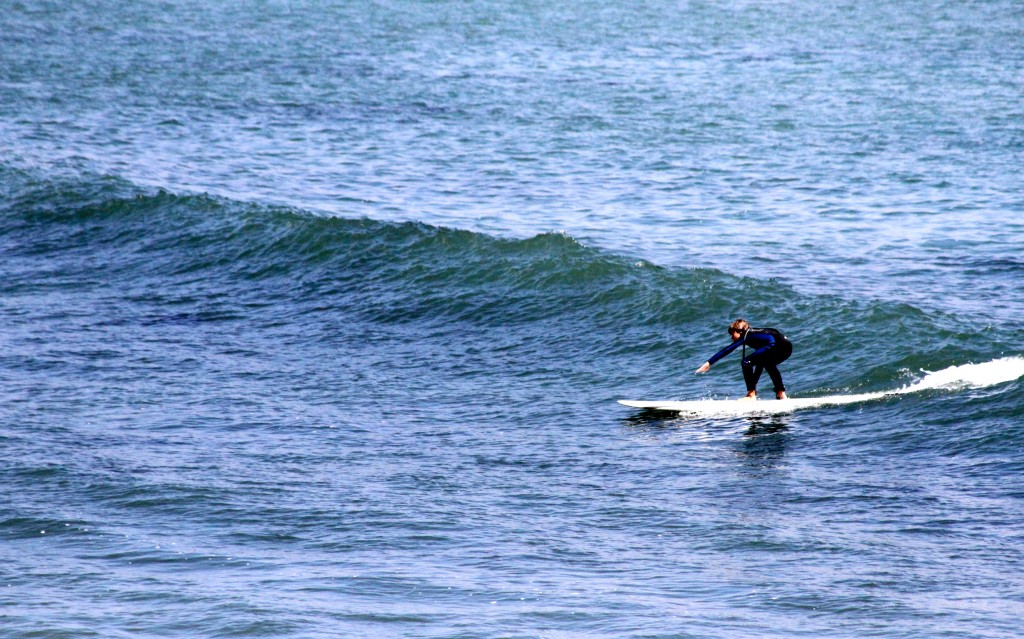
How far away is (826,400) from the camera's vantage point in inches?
880

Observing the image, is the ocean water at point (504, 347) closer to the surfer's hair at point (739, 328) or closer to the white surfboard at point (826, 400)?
the white surfboard at point (826, 400)

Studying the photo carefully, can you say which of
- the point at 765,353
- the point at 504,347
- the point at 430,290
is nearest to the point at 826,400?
the point at 765,353

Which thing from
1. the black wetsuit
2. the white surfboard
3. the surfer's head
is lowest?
the white surfboard

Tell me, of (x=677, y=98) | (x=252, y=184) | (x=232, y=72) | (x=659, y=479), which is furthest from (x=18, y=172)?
(x=659, y=479)

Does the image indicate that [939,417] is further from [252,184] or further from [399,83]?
[399,83]

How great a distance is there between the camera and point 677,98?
51812 mm

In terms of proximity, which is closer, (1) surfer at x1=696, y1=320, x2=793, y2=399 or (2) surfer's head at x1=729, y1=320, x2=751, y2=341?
(2) surfer's head at x1=729, y1=320, x2=751, y2=341

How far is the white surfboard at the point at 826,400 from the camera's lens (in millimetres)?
22078

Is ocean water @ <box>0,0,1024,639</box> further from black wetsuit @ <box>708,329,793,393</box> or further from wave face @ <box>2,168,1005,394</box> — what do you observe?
black wetsuit @ <box>708,329,793,393</box>

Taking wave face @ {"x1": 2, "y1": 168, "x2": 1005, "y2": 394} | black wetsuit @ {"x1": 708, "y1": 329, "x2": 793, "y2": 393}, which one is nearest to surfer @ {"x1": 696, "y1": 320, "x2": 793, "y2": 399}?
black wetsuit @ {"x1": 708, "y1": 329, "x2": 793, "y2": 393}

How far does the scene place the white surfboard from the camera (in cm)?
2208

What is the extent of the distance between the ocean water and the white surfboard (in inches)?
4.1

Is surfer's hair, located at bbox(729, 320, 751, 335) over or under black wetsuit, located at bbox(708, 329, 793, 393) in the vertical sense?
over

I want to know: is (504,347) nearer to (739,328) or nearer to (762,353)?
(739,328)
